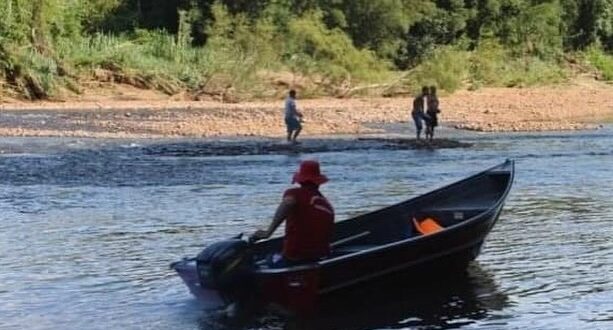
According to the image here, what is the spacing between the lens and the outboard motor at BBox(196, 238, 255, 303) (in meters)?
12.7

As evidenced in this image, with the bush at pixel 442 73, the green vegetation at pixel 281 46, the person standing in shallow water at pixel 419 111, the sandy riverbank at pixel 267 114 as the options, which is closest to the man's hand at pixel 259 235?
the person standing in shallow water at pixel 419 111

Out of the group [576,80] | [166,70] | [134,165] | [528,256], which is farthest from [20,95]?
[528,256]

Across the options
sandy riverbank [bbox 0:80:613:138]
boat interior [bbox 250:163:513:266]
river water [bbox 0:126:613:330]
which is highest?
boat interior [bbox 250:163:513:266]

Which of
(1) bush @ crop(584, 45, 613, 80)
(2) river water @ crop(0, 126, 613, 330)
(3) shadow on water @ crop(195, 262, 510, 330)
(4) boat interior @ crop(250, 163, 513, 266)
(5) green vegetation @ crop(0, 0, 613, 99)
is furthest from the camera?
(1) bush @ crop(584, 45, 613, 80)

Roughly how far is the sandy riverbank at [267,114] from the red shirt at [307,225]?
2249 centimetres

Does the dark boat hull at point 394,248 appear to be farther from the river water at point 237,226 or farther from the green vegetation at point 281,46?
the green vegetation at point 281,46

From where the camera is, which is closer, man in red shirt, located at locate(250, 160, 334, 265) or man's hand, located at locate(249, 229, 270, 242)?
man in red shirt, located at locate(250, 160, 334, 265)

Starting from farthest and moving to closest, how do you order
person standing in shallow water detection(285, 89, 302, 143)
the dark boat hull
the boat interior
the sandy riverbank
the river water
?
Answer: the sandy riverbank, person standing in shallow water detection(285, 89, 302, 143), the boat interior, the river water, the dark boat hull

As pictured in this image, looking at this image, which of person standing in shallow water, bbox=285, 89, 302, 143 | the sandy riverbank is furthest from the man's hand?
the sandy riverbank

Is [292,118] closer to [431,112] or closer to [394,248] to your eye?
[431,112]

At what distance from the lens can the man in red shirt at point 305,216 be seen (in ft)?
42.2

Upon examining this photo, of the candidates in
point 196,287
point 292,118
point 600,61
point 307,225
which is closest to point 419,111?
point 292,118

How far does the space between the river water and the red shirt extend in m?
0.72

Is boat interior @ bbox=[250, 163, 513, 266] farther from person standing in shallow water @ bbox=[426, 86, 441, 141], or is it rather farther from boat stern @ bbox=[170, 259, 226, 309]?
person standing in shallow water @ bbox=[426, 86, 441, 141]
